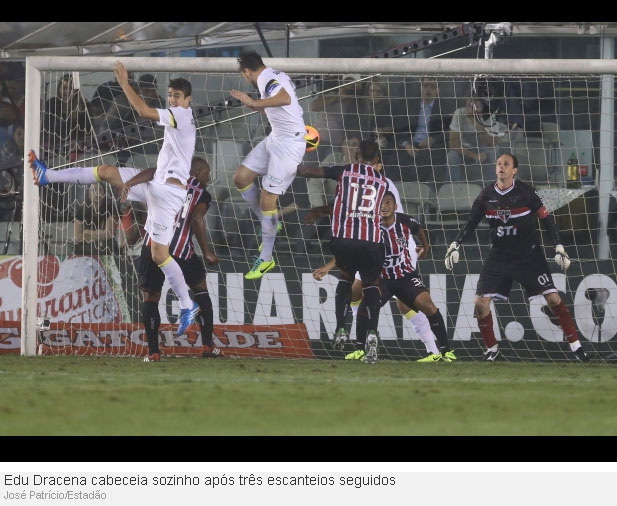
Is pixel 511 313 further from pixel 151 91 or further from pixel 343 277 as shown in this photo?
pixel 151 91

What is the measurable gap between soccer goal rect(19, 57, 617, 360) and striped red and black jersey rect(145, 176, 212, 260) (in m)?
0.69

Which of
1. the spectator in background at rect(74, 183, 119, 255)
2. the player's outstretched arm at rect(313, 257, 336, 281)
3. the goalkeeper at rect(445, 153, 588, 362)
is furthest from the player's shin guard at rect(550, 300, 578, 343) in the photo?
the spectator in background at rect(74, 183, 119, 255)

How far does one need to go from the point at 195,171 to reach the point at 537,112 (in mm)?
3490

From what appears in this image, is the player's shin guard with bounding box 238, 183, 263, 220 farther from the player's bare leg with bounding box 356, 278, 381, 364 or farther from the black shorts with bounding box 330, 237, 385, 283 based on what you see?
the player's bare leg with bounding box 356, 278, 381, 364

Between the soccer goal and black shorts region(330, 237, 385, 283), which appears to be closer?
black shorts region(330, 237, 385, 283)

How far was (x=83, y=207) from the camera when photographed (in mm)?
11812

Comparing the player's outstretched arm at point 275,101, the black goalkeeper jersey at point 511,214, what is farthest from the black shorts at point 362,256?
the player's outstretched arm at point 275,101

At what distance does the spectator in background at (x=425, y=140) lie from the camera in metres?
11.8

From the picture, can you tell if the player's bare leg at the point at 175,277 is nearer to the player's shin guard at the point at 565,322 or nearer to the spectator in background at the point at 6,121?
the player's shin guard at the point at 565,322

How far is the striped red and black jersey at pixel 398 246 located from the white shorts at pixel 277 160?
104 centimetres

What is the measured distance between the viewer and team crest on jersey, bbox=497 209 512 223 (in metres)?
10.9

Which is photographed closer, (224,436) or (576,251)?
(224,436)

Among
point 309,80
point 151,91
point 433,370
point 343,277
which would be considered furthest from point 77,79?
point 433,370

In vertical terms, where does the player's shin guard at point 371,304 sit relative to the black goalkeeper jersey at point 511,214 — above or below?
below
